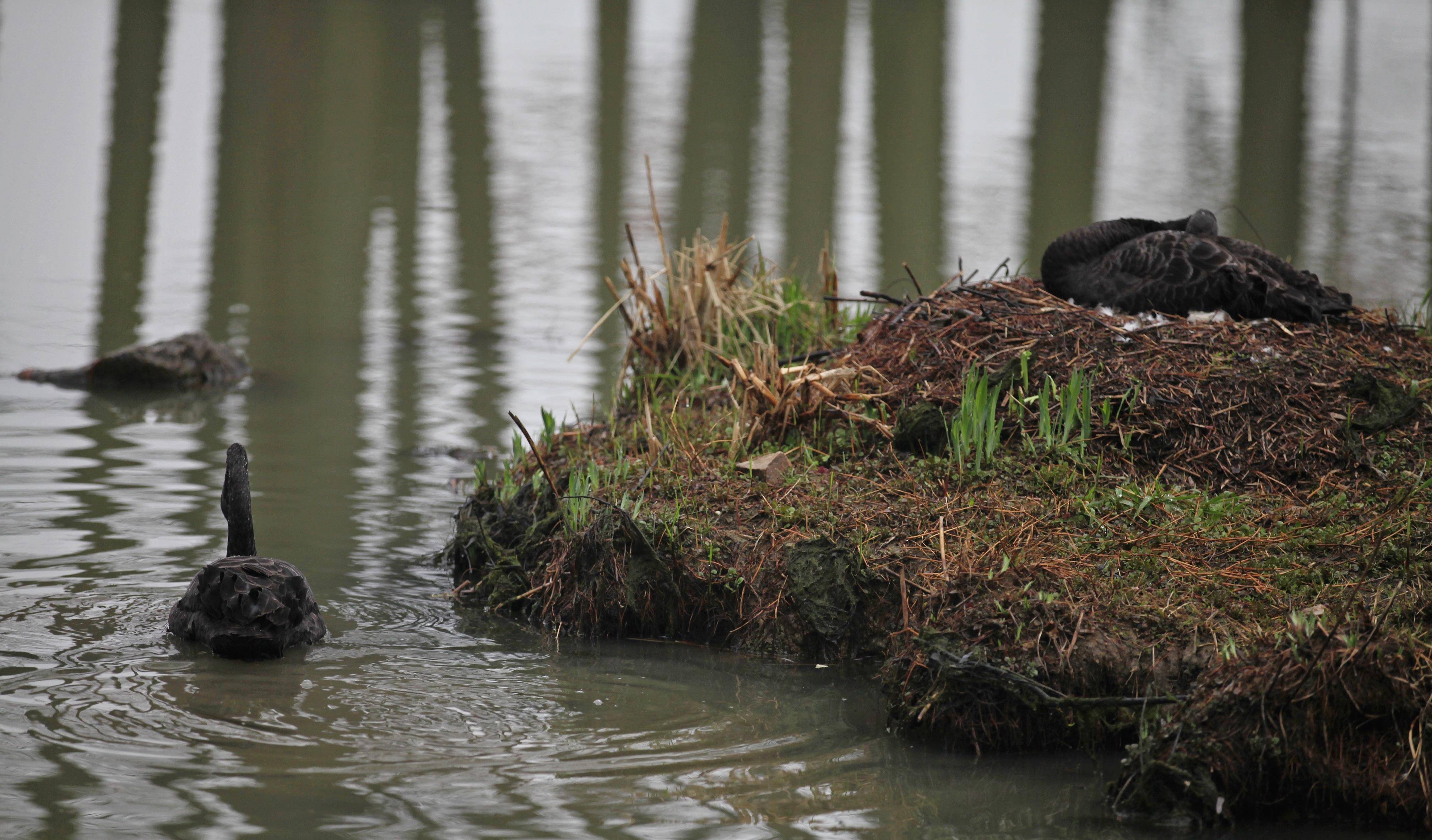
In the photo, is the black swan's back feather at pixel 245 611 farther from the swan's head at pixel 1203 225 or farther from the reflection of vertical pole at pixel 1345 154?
the reflection of vertical pole at pixel 1345 154

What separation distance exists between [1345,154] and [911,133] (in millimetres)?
8477

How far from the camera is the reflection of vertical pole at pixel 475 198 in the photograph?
10734 mm

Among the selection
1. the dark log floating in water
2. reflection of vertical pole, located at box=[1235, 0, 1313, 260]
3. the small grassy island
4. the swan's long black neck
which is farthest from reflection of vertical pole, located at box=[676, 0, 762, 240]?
the swan's long black neck

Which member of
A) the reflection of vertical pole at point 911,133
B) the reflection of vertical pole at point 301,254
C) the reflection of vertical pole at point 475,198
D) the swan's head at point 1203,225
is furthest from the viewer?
the reflection of vertical pole at point 911,133

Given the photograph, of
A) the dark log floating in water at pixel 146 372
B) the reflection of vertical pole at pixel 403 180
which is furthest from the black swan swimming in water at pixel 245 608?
the dark log floating in water at pixel 146 372

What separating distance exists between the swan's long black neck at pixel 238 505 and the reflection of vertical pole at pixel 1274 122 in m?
14.6

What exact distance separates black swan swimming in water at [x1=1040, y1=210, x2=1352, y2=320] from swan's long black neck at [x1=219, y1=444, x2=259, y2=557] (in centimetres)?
442

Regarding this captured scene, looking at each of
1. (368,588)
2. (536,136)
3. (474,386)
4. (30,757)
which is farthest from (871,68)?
(30,757)

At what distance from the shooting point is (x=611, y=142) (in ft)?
76.3

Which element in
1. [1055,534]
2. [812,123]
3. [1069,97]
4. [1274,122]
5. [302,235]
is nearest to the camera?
[1055,534]

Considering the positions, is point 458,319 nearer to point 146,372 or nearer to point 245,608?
point 146,372

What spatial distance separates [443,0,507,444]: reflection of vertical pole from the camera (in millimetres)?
10734

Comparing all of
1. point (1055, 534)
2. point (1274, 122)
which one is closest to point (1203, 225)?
point (1055, 534)

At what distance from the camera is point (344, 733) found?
481 centimetres
